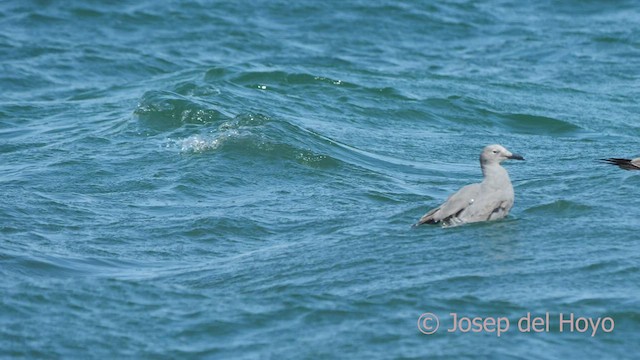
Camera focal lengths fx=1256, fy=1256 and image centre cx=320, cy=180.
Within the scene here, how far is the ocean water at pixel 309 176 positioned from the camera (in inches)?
304

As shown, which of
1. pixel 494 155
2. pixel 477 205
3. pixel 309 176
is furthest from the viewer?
pixel 309 176

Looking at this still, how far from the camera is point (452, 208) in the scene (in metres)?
9.46

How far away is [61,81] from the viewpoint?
1773 centimetres

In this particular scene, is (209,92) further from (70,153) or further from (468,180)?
(468,180)

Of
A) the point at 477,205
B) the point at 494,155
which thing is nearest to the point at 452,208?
the point at 477,205

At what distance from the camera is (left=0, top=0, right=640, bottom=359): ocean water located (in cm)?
772

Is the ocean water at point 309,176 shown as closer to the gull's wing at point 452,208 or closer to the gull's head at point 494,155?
the gull's wing at point 452,208

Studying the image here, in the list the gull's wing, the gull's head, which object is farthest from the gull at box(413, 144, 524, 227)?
the gull's head

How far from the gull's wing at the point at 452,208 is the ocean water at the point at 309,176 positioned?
92 millimetres

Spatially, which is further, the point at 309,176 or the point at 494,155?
the point at 309,176

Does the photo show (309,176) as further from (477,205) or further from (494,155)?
(477,205)

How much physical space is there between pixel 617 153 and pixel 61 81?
8.25 m

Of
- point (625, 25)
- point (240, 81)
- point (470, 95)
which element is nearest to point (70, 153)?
point (240, 81)

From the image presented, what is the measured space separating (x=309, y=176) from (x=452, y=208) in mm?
3067
